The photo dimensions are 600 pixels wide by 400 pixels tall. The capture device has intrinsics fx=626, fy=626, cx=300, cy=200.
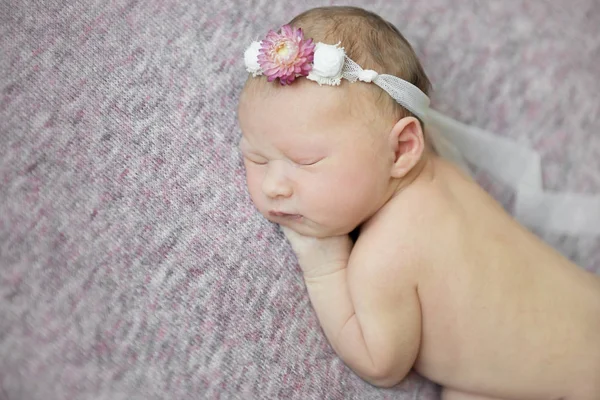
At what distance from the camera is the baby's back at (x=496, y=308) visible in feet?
3.40

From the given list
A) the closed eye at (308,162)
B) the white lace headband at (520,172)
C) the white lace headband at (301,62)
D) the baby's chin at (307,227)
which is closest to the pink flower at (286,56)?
the white lace headband at (301,62)

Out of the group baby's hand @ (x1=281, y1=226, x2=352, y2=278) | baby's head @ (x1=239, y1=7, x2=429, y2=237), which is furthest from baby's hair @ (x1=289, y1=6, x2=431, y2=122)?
baby's hand @ (x1=281, y1=226, x2=352, y2=278)

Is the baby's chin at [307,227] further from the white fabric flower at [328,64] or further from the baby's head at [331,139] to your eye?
the white fabric flower at [328,64]

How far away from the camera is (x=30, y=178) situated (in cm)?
86

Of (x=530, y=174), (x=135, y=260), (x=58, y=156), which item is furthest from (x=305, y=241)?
(x=530, y=174)

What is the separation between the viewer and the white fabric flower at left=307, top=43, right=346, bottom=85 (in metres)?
0.94

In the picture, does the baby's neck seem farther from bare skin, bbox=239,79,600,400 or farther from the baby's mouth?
the baby's mouth

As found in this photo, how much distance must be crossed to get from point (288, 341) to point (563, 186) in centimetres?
70

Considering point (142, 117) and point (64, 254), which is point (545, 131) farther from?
point (64, 254)

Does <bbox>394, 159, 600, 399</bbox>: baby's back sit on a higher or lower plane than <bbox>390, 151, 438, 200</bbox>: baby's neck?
lower

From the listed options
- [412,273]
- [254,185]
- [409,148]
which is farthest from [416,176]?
[254,185]

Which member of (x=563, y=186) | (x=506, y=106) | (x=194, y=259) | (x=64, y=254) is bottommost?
(x=563, y=186)

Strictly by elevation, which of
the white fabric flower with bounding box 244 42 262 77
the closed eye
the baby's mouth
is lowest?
the baby's mouth

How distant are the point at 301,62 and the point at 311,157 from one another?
0.48 feet
